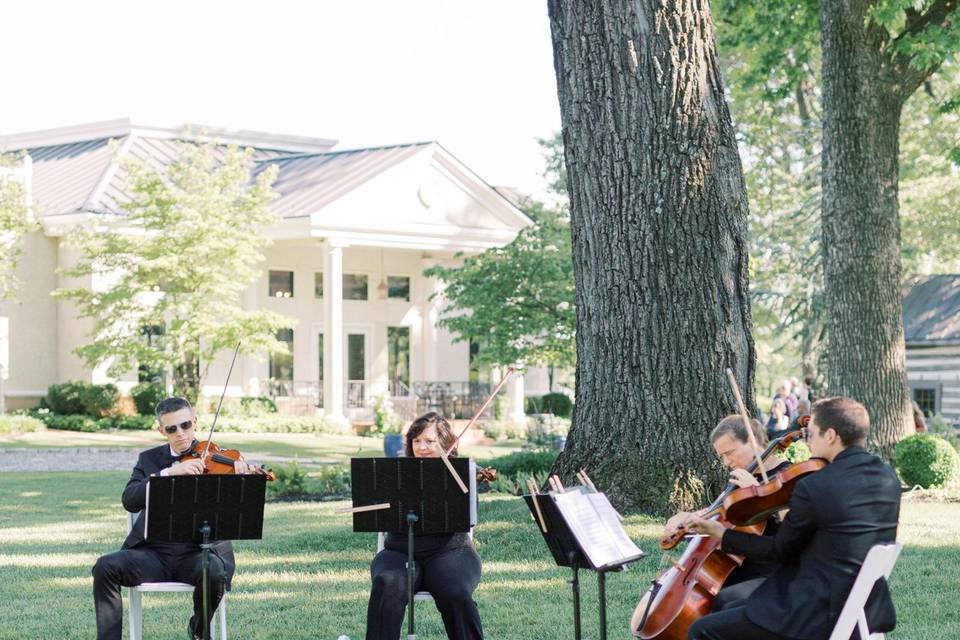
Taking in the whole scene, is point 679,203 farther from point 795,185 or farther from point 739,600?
point 795,185

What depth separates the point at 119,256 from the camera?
31.6m

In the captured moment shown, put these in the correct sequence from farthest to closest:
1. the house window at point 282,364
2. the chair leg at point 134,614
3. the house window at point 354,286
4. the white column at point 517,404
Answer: the house window at point 354,286 → the white column at point 517,404 → the house window at point 282,364 → the chair leg at point 134,614

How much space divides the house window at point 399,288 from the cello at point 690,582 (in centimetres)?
3479

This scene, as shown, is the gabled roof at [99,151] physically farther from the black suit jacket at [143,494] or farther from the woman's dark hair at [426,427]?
the woman's dark hair at [426,427]

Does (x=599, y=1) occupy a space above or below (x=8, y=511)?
above

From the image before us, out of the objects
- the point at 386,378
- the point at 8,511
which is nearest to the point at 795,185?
the point at 386,378

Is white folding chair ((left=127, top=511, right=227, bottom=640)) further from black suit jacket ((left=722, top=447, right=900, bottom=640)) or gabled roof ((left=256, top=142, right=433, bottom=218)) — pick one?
gabled roof ((left=256, top=142, right=433, bottom=218))

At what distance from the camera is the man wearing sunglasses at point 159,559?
7.49 metres

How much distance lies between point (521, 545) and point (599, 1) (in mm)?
4621

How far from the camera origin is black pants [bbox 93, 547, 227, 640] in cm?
749

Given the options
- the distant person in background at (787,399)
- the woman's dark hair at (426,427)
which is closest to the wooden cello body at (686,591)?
the woman's dark hair at (426,427)

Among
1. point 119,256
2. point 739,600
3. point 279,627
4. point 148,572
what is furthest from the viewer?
point 119,256

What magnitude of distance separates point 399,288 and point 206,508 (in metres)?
34.4

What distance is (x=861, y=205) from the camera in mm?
16938
